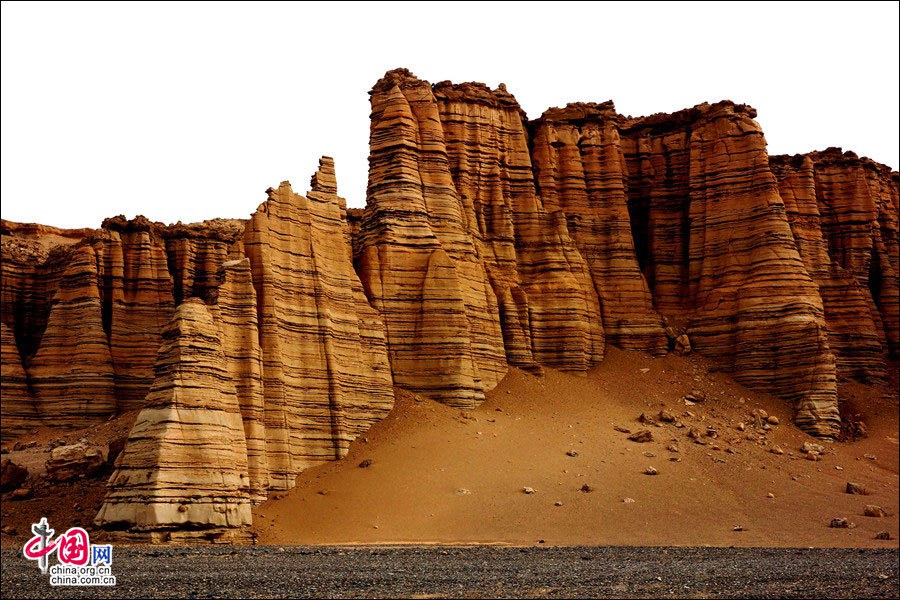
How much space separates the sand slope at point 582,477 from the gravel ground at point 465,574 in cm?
419

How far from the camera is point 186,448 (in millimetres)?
31156

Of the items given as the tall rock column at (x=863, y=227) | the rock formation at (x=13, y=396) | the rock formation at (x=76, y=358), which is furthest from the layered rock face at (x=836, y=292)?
the rock formation at (x=13, y=396)

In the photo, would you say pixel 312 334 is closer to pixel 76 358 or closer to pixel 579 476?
pixel 579 476

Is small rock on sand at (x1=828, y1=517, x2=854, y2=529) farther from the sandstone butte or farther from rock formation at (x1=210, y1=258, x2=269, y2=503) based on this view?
rock formation at (x1=210, y1=258, x2=269, y2=503)

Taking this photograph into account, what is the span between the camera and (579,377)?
50.4 m

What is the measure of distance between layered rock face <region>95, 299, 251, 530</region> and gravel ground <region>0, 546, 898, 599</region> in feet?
6.02

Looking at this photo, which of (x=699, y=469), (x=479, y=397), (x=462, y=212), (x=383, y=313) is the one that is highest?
(x=462, y=212)

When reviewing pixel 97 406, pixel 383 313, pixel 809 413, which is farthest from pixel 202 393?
pixel 809 413

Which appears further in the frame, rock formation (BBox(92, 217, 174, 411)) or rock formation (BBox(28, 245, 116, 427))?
rock formation (BBox(92, 217, 174, 411))

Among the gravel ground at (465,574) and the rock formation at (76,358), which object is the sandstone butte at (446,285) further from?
the gravel ground at (465,574)

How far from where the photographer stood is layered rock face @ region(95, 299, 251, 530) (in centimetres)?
3025

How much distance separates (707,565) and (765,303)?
26.7 m

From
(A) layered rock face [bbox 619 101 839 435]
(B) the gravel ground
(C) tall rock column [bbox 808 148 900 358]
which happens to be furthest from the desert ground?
(C) tall rock column [bbox 808 148 900 358]

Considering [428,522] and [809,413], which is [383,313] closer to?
[428,522]
